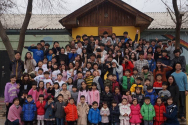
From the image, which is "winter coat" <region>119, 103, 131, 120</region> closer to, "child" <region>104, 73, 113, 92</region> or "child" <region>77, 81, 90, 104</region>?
"child" <region>104, 73, 113, 92</region>

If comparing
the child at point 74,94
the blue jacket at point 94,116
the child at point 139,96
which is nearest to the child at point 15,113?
the child at point 74,94

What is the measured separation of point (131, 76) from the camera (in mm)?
8789

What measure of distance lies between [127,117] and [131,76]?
1.62 m

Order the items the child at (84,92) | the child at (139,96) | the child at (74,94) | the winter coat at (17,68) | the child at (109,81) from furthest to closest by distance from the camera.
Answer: the winter coat at (17,68) → the child at (109,81) → the child at (74,94) → the child at (84,92) → the child at (139,96)

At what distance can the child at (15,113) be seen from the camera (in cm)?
777

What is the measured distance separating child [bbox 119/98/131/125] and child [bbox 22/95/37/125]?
276cm

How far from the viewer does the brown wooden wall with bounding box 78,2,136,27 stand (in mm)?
14484

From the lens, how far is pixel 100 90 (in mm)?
8680

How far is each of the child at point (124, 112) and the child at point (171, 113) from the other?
115 cm

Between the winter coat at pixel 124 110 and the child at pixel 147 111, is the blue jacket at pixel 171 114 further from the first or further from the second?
the winter coat at pixel 124 110

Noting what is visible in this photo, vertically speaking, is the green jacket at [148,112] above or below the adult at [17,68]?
below

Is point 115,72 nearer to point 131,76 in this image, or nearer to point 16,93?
point 131,76

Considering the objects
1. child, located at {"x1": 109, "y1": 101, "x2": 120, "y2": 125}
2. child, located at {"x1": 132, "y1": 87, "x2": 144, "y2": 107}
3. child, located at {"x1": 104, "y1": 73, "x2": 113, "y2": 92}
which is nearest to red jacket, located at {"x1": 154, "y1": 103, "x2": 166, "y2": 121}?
child, located at {"x1": 132, "y1": 87, "x2": 144, "y2": 107}

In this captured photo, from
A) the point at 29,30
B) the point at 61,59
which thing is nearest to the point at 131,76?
the point at 61,59
